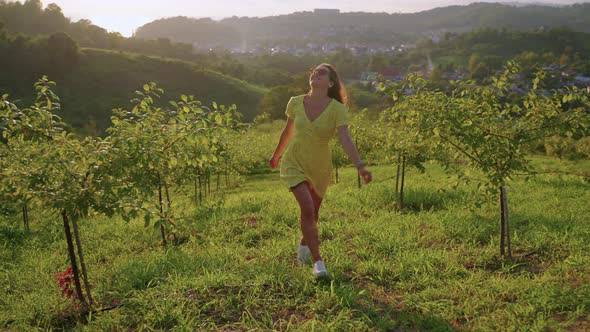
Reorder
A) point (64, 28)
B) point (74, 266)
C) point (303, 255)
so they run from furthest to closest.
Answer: point (64, 28) < point (303, 255) < point (74, 266)

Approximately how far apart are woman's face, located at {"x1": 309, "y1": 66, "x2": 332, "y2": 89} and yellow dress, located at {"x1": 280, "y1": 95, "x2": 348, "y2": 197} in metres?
0.24

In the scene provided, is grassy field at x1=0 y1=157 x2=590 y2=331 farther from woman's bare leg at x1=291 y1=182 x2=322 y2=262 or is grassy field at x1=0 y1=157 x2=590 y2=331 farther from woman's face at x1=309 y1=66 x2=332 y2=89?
woman's face at x1=309 y1=66 x2=332 y2=89

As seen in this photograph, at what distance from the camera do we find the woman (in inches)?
195

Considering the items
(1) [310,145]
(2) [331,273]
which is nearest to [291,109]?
(1) [310,145]

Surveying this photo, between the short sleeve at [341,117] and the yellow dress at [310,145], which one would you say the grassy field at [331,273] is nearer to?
the yellow dress at [310,145]

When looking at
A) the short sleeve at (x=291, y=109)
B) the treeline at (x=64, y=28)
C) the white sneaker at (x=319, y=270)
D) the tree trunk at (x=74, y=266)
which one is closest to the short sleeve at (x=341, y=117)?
the short sleeve at (x=291, y=109)

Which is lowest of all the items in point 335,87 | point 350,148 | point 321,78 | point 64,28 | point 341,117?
point 350,148

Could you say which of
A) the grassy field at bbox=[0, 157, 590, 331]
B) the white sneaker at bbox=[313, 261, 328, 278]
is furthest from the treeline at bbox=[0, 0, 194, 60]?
the white sneaker at bbox=[313, 261, 328, 278]

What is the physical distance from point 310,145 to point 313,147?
0.04 metres

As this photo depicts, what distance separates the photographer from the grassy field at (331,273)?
4180 millimetres

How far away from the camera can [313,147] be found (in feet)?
16.5

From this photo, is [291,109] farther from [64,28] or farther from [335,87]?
[64,28]

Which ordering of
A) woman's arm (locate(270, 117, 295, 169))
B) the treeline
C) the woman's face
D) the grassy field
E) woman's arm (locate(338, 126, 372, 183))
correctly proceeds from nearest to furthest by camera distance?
the grassy field < woman's arm (locate(338, 126, 372, 183)) < the woman's face < woman's arm (locate(270, 117, 295, 169)) < the treeline

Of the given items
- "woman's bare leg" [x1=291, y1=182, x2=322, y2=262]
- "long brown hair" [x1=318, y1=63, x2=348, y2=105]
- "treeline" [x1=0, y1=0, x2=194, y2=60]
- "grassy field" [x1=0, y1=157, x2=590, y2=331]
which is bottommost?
"grassy field" [x1=0, y1=157, x2=590, y2=331]
